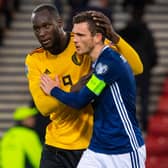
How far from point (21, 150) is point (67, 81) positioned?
227 centimetres

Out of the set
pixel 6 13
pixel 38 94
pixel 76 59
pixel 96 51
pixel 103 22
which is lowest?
pixel 6 13

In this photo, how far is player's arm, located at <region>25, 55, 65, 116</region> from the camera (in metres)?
7.68

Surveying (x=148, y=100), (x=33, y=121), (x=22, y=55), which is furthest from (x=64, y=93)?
(x=22, y=55)

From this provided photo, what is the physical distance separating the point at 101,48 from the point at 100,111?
446 millimetres

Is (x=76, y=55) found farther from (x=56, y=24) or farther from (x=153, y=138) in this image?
(x=153, y=138)

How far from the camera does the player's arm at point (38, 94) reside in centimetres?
768

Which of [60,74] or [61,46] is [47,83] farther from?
[61,46]

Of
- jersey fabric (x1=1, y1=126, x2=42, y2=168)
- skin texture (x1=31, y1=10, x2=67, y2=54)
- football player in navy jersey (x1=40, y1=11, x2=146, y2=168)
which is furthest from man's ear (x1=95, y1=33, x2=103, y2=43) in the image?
jersey fabric (x1=1, y1=126, x2=42, y2=168)

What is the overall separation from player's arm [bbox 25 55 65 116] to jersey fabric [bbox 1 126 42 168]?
2.09 meters

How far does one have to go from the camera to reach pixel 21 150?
32.6ft

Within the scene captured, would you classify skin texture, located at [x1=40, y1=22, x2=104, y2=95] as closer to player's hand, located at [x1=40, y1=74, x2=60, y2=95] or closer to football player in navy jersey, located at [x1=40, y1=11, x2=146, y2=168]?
football player in navy jersey, located at [x1=40, y1=11, x2=146, y2=168]

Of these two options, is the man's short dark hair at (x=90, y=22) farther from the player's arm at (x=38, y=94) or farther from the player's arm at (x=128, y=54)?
the player's arm at (x=38, y=94)

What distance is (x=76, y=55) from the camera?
310 inches

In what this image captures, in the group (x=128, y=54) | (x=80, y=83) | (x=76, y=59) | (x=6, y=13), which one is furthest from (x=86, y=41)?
(x=6, y=13)
